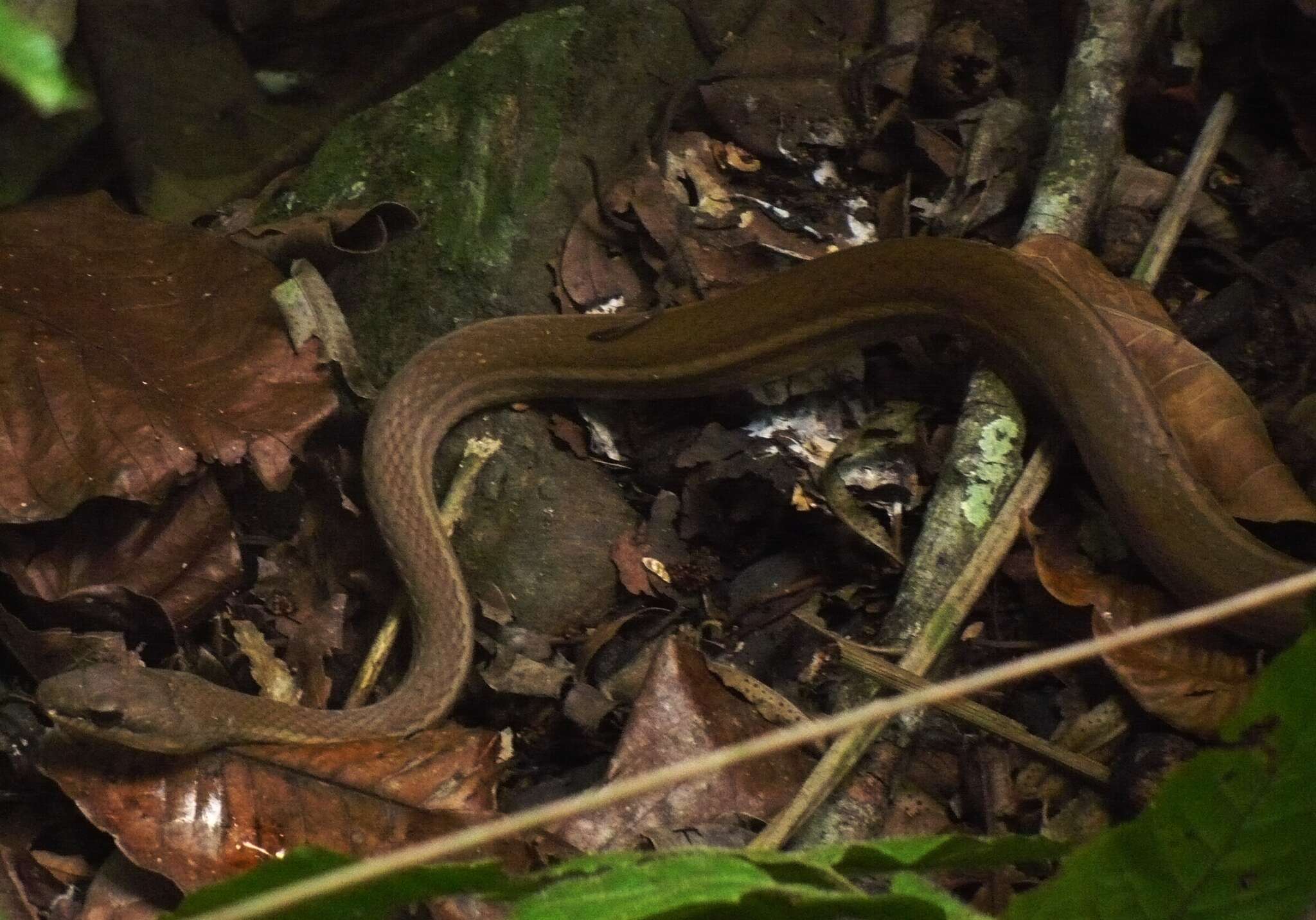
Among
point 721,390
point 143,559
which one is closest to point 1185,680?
point 721,390

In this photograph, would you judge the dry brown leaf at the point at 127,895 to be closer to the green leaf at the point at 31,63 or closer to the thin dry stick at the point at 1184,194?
the green leaf at the point at 31,63

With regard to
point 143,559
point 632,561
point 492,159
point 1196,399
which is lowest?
point 143,559

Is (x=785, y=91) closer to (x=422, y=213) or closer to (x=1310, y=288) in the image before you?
(x=422, y=213)

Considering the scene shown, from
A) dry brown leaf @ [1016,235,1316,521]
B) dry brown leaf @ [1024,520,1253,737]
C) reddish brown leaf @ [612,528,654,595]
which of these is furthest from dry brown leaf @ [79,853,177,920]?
dry brown leaf @ [1016,235,1316,521]

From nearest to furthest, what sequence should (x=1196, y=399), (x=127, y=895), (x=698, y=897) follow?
1. (x=698, y=897)
2. (x=127, y=895)
3. (x=1196, y=399)

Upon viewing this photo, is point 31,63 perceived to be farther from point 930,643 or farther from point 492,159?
point 492,159

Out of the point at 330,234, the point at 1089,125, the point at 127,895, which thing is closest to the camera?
the point at 127,895

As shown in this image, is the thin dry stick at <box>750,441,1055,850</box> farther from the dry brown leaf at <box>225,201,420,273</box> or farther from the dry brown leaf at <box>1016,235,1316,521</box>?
the dry brown leaf at <box>225,201,420,273</box>
